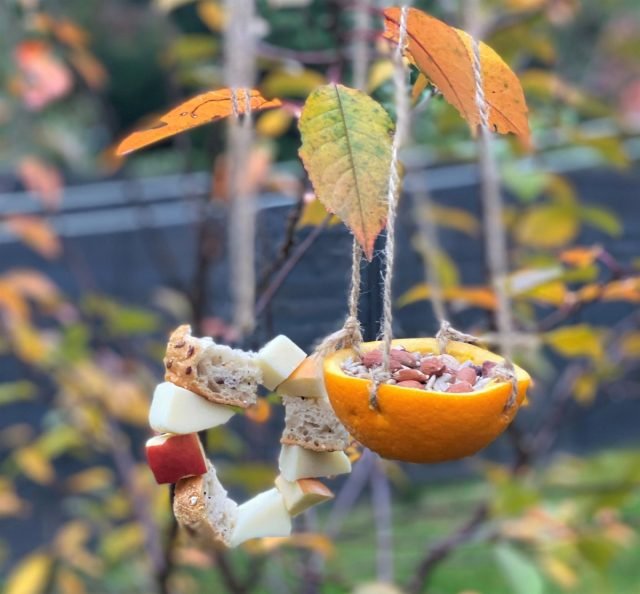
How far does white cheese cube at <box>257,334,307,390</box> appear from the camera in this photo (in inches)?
17.5

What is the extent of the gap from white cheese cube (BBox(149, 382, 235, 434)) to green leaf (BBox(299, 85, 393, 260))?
109 mm

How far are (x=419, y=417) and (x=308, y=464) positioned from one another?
74 millimetres

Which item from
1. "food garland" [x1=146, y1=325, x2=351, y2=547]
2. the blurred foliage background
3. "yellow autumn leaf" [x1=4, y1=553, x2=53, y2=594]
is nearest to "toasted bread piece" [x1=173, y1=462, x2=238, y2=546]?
"food garland" [x1=146, y1=325, x2=351, y2=547]

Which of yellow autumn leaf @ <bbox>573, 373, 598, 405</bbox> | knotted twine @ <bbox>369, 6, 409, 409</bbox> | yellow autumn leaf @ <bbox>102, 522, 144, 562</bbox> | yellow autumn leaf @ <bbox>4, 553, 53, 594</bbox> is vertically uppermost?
knotted twine @ <bbox>369, 6, 409, 409</bbox>

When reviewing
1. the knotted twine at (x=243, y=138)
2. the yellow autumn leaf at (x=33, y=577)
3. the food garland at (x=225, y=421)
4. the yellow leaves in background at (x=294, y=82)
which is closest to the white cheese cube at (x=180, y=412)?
the food garland at (x=225, y=421)

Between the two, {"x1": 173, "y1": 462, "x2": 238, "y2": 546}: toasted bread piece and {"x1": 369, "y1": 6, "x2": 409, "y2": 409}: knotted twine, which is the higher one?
{"x1": 369, "y1": 6, "x2": 409, "y2": 409}: knotted twine

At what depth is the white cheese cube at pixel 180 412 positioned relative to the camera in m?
0.43

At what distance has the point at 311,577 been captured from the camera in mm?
967

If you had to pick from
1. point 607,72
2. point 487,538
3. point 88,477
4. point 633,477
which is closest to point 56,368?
point 88,477

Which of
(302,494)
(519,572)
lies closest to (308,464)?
(302,494)

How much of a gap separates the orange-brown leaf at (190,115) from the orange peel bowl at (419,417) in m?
0.12

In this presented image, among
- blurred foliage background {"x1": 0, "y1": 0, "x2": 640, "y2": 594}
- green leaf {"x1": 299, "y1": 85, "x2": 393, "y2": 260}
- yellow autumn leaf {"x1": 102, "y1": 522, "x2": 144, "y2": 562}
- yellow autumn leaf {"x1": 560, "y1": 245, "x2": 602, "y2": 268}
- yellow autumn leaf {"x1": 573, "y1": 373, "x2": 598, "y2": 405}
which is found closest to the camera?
green leaf {"x1": 299, "y1": 85, "x2": 393, "y2": 260}

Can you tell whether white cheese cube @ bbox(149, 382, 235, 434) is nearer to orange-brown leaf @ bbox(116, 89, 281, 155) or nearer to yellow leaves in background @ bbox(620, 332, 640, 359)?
orange-brown leaf @ bbox(116, 89, 281, 155)

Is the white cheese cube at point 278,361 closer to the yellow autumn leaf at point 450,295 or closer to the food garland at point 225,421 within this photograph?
the food garland at point 225,421
